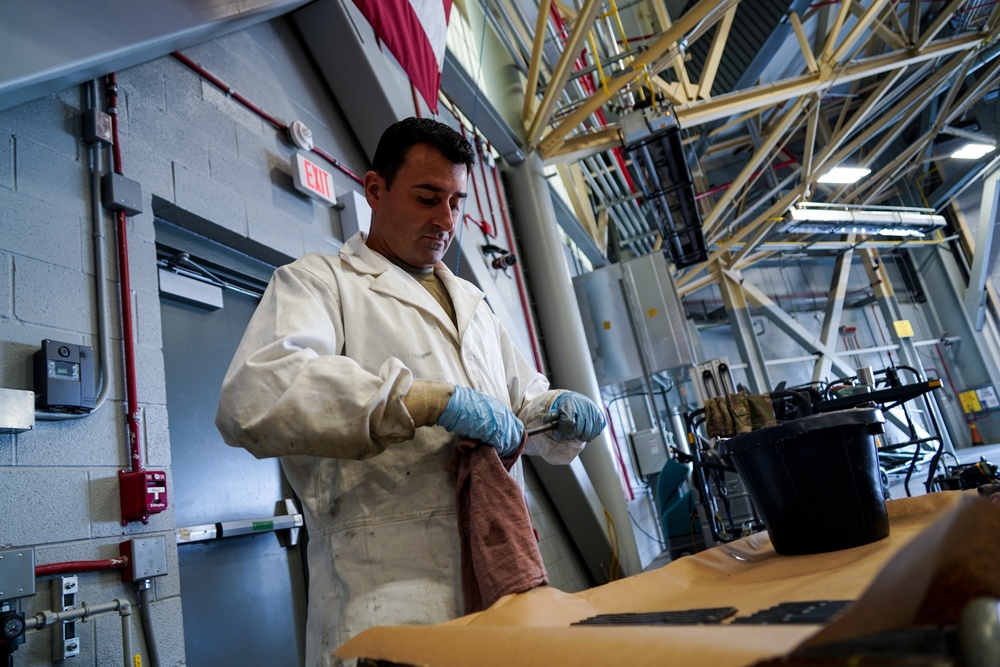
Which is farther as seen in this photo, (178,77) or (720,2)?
(720,2)

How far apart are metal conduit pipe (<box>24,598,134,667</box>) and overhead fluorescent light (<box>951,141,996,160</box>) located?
486 inches

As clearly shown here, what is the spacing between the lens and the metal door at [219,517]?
85.0 inches

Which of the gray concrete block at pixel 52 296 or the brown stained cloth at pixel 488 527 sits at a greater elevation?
the gray concrete block at pixel 52 296

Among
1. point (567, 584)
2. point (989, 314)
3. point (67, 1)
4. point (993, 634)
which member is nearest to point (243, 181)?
point (67, 1)

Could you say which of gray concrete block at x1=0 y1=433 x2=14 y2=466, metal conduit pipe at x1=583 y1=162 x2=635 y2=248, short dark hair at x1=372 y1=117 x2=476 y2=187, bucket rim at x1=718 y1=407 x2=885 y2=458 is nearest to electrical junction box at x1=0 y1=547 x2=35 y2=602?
gray concrete block at x1=0 y1=433 x2=14 y2=466

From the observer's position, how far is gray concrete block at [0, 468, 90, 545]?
1497 mm

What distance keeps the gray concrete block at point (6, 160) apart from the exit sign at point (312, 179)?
1.21 metres

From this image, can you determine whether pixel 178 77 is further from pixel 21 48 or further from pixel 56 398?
pixel 56 398

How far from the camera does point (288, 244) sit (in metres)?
2.74

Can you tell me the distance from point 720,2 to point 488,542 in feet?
14.9

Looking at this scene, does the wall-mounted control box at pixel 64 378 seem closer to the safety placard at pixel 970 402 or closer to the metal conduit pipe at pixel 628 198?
the metal conduit pipe at pixel 628 198

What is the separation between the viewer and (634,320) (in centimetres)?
607

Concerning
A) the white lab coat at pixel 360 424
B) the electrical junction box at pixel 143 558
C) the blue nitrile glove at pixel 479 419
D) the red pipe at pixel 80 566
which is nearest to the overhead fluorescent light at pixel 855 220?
the white lab coat at pixel 360 424

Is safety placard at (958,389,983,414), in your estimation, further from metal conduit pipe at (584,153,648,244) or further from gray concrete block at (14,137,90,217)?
gray concrete block at (14,137,90,217)
